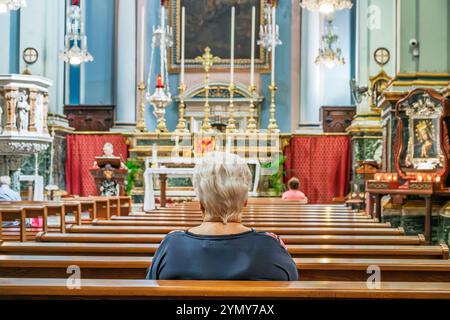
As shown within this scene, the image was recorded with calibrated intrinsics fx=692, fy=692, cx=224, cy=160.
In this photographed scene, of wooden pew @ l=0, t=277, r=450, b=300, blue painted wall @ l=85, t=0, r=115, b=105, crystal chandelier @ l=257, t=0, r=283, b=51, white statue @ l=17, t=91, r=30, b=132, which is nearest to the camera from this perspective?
wooden pew @ l=0, t=277, r=450, b=300

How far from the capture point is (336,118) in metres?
16.7

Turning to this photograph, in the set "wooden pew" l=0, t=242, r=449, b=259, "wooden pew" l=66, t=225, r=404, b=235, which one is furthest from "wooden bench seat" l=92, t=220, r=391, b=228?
"wooden pew" l=0, t=242, r=449, b=259

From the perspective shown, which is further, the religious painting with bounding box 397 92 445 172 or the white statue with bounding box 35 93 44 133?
the white statue with bounding box 35 93 44 133

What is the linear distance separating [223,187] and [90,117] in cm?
1523

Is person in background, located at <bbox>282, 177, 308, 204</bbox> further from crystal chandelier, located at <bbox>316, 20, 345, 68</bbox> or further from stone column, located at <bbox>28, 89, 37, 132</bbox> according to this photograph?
crystal chandelier, located at <bbox>316, 20, 345, 68</bbox>

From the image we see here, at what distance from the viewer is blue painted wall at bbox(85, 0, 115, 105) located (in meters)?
17.9

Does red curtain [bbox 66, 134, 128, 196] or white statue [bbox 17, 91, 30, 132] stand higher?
white statue [bbox 17, 91, 30, 132]

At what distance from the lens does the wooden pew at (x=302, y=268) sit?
2.77m

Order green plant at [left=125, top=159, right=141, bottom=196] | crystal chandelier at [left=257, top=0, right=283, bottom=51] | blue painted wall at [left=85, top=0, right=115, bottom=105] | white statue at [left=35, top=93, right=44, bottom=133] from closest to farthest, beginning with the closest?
white statue at [left=35, top=93, right=44, bottom=133] → green plant at [left=125, top=159, right=141, bottom=196] → crystal chandelier at [left=257, top=0, right=283, bottom=51] → blue painted wall at [left=85, top=0, right=115, bottom=105]

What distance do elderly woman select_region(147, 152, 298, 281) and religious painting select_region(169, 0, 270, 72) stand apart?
16.1 m

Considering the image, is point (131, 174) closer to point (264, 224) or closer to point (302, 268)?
point (264, 224)

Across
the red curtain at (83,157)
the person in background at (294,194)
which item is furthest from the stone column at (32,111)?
the person in background at (294,194)

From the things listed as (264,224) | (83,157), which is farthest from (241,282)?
(83,157)
